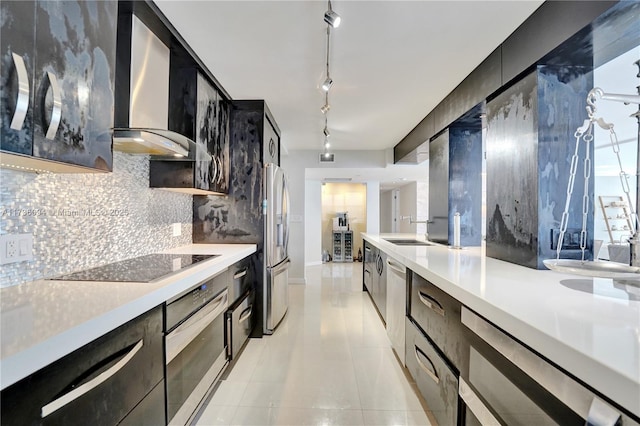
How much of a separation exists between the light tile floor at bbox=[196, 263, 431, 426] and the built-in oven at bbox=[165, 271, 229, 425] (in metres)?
0.25

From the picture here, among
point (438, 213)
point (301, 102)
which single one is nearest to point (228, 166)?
point (301, 102)

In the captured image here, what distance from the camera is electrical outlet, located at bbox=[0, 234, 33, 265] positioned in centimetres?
108

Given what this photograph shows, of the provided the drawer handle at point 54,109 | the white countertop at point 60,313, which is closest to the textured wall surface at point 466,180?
the white countertop at point 60,313

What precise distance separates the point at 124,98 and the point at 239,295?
161 centimetres

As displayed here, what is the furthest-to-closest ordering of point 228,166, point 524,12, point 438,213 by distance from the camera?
1. point 438,213
2. point 228,166
3. point 524,12

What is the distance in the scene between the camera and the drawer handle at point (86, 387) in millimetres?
723

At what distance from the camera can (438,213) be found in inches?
121

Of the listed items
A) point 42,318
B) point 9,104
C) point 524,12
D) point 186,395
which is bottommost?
point 186,395

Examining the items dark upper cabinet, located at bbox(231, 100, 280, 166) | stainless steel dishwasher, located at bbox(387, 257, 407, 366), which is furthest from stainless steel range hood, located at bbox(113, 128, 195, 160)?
stainless steel dishwasher, located at bbox(387, 257, 407, 366)

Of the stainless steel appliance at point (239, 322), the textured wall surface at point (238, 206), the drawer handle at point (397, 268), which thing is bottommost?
the stainless steel appliance at point (239, 322)

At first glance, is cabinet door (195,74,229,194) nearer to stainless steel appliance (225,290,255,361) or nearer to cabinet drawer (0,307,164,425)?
stainless steel appliance (225,290,255,361)

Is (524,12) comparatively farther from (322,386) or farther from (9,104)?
(322,386)

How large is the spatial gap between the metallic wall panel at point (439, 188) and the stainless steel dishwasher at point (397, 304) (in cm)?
80

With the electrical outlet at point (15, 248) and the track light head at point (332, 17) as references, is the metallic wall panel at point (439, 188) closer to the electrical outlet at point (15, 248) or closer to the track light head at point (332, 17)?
the track light head at point (332, 17)
